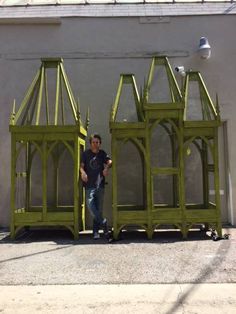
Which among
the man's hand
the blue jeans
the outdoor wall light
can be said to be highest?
the outdoor wall light

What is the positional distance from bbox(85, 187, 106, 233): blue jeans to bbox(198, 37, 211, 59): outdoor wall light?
159 inches

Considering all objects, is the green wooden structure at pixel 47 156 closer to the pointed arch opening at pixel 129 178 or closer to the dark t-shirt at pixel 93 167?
the dark t-shirt at pixel 93 167

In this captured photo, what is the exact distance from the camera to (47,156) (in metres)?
7.29

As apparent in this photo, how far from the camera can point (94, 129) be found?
28.9ft

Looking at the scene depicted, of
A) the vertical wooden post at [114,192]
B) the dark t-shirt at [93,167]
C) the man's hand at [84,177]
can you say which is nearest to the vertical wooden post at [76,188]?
the man's hand at [84,177]

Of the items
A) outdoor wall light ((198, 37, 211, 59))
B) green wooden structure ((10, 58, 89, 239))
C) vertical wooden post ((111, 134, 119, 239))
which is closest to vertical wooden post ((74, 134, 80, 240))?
green wooden structure ((10, 58, 89, 239))

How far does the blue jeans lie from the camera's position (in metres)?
7.35

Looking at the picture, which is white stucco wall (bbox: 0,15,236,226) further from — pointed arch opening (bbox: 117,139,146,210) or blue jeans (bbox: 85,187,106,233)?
blue jeans (bbox: 85,187,106,233)

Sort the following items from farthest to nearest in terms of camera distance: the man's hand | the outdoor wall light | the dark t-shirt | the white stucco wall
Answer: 1. the white stucco wall
2. the outdoor wall light
3. the dark t-shirt
4. the man's hand

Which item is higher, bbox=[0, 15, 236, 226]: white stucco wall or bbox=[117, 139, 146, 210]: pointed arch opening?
bbox=[0, 15, 236, 226]: white stucco wall

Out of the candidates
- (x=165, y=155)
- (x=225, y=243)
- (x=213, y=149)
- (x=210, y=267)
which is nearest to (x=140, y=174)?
(x=165, y=155)

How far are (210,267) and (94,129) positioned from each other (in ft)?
14.8

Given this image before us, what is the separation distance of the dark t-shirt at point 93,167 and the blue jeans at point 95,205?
4.6 inches

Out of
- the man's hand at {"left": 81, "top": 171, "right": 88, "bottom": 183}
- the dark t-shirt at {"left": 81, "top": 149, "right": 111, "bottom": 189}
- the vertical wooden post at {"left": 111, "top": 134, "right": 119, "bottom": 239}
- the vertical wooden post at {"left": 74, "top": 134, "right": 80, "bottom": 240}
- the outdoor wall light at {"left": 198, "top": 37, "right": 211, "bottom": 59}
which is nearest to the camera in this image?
the vertical wooden post at {"left": 111, "top": 134, "right": 119, "bottom": 239}
